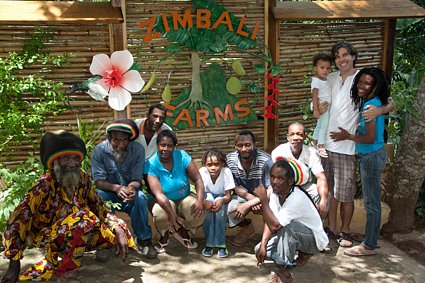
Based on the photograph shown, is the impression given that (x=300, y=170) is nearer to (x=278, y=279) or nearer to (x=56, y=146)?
(x=278, y=279)

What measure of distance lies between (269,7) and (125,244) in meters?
3.25

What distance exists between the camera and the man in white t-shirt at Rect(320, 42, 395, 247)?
4695mm

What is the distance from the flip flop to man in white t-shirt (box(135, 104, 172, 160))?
6.74ft

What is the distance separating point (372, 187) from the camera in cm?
466

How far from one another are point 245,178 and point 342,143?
955 millimetres

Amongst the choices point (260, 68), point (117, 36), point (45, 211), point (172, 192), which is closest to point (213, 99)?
point (260, 68)

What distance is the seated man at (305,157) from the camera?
4.66 meters

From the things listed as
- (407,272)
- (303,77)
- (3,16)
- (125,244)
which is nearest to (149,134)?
(125,244)

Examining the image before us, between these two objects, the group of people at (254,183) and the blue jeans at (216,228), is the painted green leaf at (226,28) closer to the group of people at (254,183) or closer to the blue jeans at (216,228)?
the group of people at (254,183)

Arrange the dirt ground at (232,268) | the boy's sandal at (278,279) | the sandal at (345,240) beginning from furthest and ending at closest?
the sandal at (345,240) → the dirt ground at (232,268) → the boy's sandal at (278,279)

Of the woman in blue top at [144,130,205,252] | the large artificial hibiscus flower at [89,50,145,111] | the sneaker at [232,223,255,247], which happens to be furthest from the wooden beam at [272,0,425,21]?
the sneaker at [232,223,255,247]

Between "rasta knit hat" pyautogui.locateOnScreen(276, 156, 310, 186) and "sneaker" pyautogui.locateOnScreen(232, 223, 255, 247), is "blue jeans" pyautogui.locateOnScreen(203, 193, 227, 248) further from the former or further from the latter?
"rasta knit hat" pyautogui.locateOnScreen(276, 156, 310, 186)

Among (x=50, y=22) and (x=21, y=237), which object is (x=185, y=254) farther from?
(x=50, y=22)

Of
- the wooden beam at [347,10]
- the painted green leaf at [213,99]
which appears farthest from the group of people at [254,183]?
the wooden beam at [347,10]
